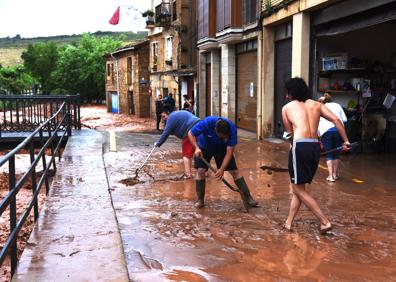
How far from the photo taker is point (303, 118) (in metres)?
5.50

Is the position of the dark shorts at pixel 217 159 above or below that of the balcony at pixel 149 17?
below

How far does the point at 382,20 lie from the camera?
10.3 metres

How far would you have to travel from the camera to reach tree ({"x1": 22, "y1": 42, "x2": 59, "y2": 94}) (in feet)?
242

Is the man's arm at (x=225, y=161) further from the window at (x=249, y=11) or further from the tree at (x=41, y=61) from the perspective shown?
the tree at (x=41, y=61)

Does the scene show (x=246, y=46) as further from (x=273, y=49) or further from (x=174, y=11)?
(x=174, y=11)

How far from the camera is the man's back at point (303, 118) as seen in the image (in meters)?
5.48

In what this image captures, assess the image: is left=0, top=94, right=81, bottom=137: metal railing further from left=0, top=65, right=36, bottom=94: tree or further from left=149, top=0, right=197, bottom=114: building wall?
left=0, top=65, right=36, bottom=94: tree

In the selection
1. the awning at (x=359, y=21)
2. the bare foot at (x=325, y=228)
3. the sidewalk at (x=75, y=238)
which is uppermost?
the awning at (x=359, y=21)

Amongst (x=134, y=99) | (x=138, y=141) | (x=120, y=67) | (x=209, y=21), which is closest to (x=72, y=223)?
(x=138, y=141)

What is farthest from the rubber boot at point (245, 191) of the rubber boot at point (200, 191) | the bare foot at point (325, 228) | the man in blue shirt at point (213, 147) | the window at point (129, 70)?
the window at point (129, 70)

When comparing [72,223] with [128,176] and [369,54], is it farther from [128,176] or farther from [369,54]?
[369,54]

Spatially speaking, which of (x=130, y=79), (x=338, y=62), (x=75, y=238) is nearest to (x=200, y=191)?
(x=75, y=238)

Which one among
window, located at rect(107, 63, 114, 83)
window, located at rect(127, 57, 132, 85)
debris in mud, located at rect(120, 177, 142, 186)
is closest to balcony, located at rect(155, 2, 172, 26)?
window, located at rect(127, 57, 132, 85)

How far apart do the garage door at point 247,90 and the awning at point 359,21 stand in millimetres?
4676
